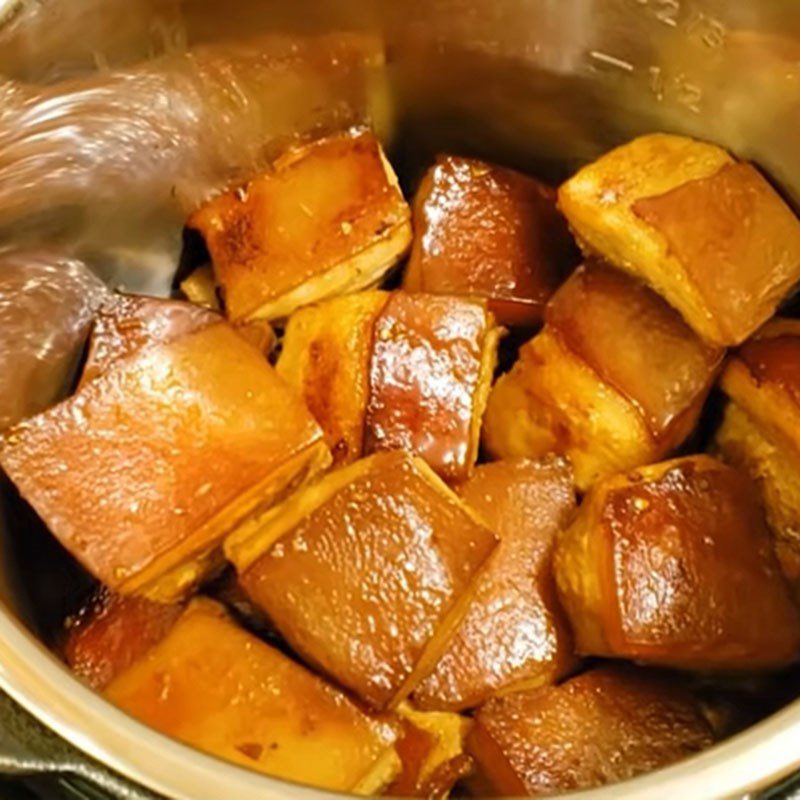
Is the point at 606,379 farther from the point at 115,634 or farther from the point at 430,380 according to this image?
the point at 115,634

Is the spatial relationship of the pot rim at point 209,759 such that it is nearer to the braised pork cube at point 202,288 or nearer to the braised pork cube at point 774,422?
the braised pork cube at point 774,422

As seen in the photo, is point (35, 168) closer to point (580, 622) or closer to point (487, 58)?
point (487, 58)

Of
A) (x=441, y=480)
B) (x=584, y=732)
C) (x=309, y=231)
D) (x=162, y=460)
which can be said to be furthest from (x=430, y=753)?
(x=309, y=231)

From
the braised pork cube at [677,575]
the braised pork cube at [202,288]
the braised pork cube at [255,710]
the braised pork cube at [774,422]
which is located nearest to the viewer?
the braised pork cube at [255,710]

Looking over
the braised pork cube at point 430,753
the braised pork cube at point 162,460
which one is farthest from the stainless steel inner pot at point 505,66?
the braised pork cube at point 430,753

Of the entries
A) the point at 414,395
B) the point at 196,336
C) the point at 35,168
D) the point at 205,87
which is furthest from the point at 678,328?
the point at 35,168

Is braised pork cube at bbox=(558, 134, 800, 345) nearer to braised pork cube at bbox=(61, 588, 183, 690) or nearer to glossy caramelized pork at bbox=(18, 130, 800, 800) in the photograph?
glossy caramelized pork at bbox=(18, 130, 800, 800)
